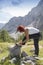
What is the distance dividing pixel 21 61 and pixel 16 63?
416mm

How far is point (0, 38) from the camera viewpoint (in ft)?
218

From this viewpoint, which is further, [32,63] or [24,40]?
[32,63]

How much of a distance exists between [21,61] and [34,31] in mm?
2244

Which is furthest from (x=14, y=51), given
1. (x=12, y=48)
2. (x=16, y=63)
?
(x=16, y=63)

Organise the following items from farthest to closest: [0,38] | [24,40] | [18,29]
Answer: [0,38], [24,40], [18,29]

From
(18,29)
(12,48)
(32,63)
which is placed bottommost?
(32,63)

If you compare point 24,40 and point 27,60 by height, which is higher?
point 24,40

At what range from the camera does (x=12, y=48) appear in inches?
621

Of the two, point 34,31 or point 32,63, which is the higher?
point 34,31

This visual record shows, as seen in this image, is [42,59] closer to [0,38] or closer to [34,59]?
[34,59]

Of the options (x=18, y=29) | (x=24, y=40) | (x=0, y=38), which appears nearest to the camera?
(x=18, y=29)

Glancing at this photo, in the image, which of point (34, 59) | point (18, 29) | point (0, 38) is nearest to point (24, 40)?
point (18, 29)

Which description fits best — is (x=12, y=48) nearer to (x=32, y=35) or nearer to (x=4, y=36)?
(x=32, y=35)

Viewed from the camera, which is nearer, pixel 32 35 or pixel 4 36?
pixel 32 35
